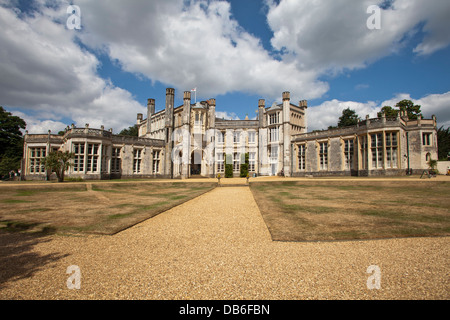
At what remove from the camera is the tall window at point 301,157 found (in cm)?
3472

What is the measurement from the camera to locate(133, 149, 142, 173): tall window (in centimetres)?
3359

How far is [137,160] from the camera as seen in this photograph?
111 feet

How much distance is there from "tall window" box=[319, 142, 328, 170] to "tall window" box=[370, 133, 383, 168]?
6.37 meters

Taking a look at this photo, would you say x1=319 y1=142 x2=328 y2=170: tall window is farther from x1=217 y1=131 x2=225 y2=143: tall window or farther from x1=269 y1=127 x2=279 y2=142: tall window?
x1=217 y1=131 x2=225 y2=143: tall window

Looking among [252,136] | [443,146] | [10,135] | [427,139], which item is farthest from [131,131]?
[443,146]

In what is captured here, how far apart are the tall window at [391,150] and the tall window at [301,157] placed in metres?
11.2

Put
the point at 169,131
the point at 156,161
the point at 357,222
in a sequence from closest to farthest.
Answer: the point at 357,222 → the point at 156,161 → the point at 169,131

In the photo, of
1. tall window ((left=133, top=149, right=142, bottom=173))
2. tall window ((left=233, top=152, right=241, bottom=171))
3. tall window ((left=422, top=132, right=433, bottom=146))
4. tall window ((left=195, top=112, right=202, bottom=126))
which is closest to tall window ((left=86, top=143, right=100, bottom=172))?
tall window ((left=133, top=149, right=142, bottom=173))

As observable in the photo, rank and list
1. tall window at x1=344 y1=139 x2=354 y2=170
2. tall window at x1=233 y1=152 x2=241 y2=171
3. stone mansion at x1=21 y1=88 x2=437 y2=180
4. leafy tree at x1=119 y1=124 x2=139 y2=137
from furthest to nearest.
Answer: leafy tree at x1=119 y1=124 x2=139 y2=137, tall window at x1=233 y1=152 x2=241 y2=171, tall window at x1=344 y1=139 x2=354 y2=170, stone mansion at x1=21 y1=88 x2=437 y2=180

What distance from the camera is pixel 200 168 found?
41.6 m

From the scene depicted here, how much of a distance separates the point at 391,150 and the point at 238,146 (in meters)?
21.7

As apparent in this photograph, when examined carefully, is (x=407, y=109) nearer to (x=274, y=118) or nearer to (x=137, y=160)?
(x=274, y=118)
